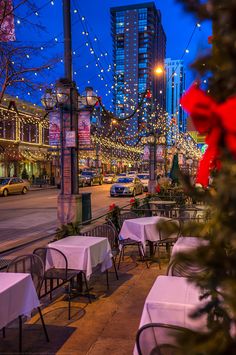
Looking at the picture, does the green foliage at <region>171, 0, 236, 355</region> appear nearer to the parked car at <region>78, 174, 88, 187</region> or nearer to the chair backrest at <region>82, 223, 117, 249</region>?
the chair backrest at <region>82, 223, 117, 249</region>

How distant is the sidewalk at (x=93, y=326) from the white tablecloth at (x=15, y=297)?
22.3 inches

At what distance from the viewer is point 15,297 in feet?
13.6

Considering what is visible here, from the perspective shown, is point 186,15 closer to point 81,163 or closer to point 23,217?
point 23,217

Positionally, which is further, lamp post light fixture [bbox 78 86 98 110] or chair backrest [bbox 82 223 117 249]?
lamp post light fixture [bbox 78 86 98 110]

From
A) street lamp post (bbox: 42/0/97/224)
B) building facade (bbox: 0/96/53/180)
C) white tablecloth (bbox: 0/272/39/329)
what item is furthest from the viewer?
building facade (bbox: 0/96/53/180)

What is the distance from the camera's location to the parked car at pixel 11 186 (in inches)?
1211

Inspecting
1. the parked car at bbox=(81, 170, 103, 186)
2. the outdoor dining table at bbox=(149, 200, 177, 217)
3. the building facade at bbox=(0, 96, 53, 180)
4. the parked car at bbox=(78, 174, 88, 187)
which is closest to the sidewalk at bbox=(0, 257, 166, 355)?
the outdoor dining table at bbox=(149, 200, 177, 217)

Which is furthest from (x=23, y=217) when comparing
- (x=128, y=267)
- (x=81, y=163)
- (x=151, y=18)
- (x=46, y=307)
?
(x=81, y=163)

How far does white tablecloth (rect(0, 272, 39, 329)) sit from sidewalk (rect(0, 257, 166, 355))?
567mm

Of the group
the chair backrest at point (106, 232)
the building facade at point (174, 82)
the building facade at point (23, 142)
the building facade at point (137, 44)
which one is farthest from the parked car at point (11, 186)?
the chair backrest at point (106, 232)

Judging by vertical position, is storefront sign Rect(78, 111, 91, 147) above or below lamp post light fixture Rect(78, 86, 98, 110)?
below

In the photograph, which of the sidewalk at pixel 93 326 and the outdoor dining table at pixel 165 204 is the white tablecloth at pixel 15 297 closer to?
the sidewalk at pixel 93 326

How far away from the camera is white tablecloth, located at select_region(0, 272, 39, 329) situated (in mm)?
3906

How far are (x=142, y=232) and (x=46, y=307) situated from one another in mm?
2892
